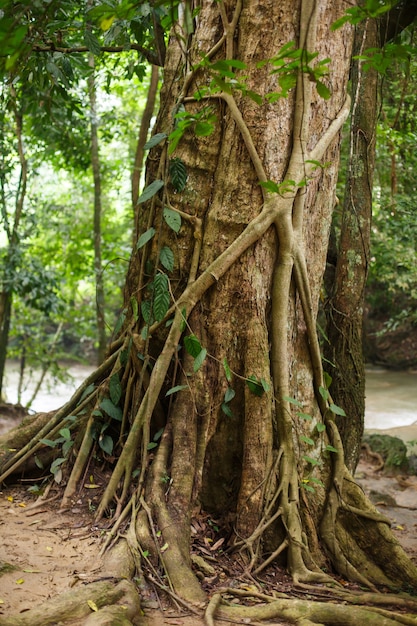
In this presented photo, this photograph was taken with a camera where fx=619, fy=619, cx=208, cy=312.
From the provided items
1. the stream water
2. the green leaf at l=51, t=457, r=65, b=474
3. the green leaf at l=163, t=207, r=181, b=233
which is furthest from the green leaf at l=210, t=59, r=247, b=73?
the stream water

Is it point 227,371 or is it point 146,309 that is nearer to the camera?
point 227,371

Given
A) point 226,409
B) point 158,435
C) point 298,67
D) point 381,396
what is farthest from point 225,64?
point 381,396

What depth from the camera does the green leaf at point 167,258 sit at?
9.87 feet

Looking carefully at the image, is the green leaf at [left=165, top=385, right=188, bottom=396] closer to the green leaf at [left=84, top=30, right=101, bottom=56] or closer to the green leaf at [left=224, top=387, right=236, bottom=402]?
the green leaf at [left=224, top=387, right=236, bottom=402]

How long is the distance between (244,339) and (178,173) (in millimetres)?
878

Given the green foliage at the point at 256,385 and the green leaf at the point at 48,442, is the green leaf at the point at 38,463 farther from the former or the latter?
the green foliage at the point at 256,385

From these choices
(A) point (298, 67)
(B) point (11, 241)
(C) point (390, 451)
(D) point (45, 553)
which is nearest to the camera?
(A) point (298, 67)

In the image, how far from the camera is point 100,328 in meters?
7.63

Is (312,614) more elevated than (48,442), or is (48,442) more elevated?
(48,442)

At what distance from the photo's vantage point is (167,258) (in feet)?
9.94

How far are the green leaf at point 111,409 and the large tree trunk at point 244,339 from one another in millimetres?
10

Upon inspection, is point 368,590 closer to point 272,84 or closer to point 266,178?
point 266,178

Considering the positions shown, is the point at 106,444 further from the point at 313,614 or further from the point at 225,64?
the point at 225,64

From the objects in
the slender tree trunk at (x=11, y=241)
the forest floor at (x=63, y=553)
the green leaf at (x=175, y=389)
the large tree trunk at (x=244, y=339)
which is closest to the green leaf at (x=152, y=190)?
the large tree trunk at (x=244, y=339)
